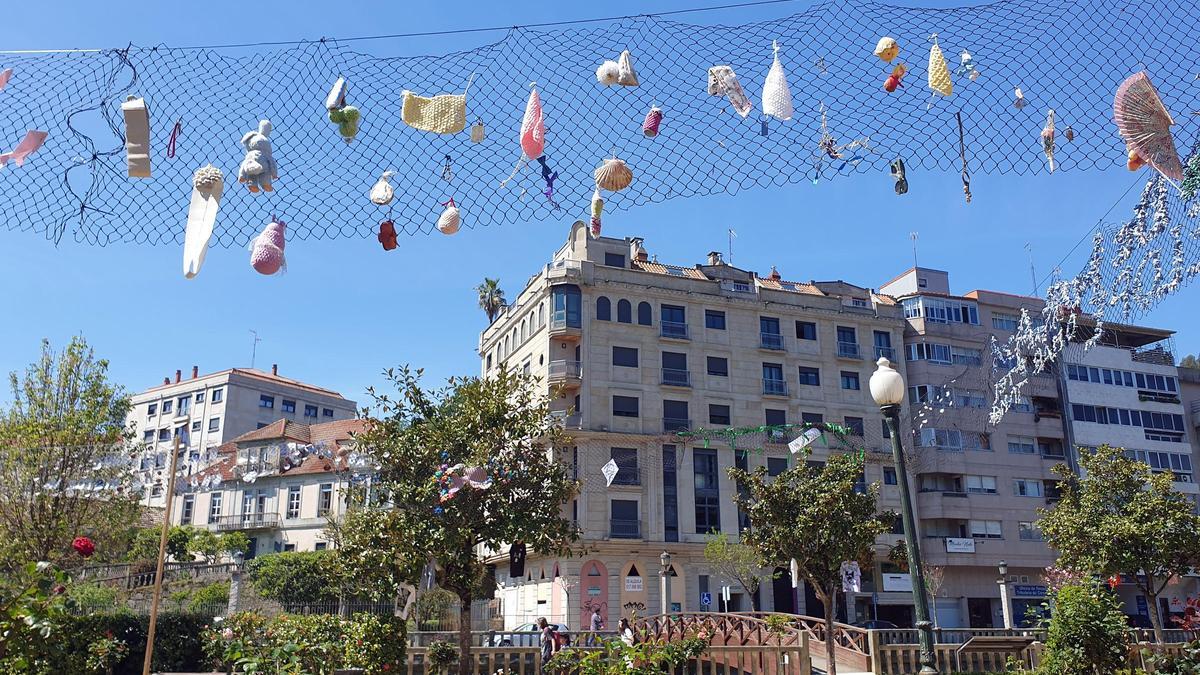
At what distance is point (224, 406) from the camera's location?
7544cm

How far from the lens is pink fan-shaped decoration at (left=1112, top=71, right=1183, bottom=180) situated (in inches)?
284

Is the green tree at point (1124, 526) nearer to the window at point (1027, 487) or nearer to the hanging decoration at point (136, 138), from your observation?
the window at point (1027, 487)

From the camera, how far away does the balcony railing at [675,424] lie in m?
46.1

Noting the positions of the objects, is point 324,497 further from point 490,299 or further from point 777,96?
point 777,96

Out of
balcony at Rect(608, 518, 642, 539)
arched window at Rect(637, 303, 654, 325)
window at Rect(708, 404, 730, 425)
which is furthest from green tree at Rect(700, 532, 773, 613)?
arched window at Rect(637, 303, 654, 325)

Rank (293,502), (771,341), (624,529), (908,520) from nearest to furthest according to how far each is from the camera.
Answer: (908,520)
(624,529)
(771,341)
(293,502)

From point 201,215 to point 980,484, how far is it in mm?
48853

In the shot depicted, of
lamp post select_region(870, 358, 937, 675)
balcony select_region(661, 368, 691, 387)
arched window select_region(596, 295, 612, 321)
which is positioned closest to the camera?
lamp post select_region(870, 358, 937, 675)

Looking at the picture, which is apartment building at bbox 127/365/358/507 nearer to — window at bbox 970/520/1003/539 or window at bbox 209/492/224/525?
window at bbox 209/492/224/525

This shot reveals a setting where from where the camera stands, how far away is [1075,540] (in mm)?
29172

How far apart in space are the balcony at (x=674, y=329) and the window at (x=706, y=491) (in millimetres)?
5759

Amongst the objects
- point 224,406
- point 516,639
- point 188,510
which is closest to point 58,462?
point 516,639

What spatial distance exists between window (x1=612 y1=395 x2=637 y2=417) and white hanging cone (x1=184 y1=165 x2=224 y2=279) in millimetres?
39007

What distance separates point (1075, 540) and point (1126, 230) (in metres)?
23.3
